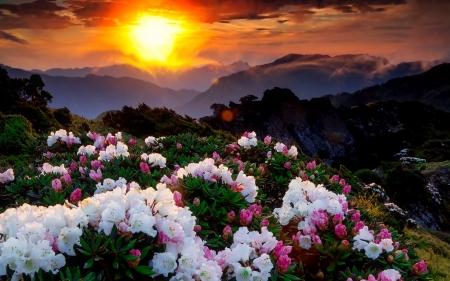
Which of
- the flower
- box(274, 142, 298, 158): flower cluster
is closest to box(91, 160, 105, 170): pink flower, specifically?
box(274, 142, 298, 158): flower cluster

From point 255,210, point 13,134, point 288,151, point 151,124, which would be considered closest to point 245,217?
point 255,210

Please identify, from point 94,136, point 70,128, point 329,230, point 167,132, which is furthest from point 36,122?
point 329,230

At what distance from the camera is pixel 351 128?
186 feet

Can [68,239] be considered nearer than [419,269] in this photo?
Yes

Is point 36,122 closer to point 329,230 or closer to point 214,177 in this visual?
point 214,177

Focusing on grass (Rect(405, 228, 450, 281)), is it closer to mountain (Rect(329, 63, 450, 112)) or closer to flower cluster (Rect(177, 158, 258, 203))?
flower cluster (Rect(177, 158, 258, 203))

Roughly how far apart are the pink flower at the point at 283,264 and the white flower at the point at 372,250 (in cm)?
90

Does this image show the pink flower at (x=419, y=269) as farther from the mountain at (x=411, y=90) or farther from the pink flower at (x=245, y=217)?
the mountain at (x=411, y=90)

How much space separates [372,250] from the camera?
3.41 metres

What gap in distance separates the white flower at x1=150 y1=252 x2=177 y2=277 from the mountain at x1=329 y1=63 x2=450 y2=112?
17097 cm

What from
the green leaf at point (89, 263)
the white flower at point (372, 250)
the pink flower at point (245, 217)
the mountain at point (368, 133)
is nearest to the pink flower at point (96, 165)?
the pink flower at point (245, 217)

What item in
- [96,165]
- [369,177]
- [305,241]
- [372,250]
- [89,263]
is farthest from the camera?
[369,177]

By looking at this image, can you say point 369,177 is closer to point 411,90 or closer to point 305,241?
point 305,241

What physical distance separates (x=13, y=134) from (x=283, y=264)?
1029cm
